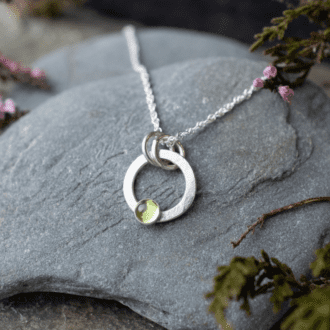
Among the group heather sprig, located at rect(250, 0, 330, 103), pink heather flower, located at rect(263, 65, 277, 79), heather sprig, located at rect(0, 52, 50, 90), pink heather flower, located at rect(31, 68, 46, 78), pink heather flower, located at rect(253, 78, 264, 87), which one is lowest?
heather sprig, located at rect(0, 52, 50, 90)

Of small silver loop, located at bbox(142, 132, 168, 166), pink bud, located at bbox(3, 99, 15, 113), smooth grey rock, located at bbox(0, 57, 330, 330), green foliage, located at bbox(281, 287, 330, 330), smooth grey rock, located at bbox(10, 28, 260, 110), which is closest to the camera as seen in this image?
green foliage, located at bbox(281, 287, 330, 330)

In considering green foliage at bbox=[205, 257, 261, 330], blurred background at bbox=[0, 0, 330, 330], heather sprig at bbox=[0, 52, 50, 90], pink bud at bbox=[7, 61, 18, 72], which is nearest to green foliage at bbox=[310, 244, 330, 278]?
green foliage at bbox=[205, 257, 261, 330]

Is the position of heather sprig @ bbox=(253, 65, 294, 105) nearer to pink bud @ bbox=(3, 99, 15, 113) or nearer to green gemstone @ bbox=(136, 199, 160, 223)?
green gemstone @ bbox=(136, 199, 160, 223)

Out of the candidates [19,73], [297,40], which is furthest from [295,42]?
[19,73]

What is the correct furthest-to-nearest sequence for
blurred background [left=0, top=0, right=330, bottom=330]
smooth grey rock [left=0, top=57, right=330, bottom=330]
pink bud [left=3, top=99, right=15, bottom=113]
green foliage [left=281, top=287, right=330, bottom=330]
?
blurred background [left=0, top=0, right=330, bottom=330] → pink bud [left=3, top=99, right=15, bottom=113] → smooth grey rock [left=0, top=57, right=330, bottom=330] → green foliage [left=281, top=287, right=330, bottom=330]

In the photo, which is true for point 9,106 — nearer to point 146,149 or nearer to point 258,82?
point 146,149

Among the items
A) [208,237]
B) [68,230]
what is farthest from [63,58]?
[208,237]

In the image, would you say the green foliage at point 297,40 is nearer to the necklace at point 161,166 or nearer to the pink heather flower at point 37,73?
the necklace at point 161,166
